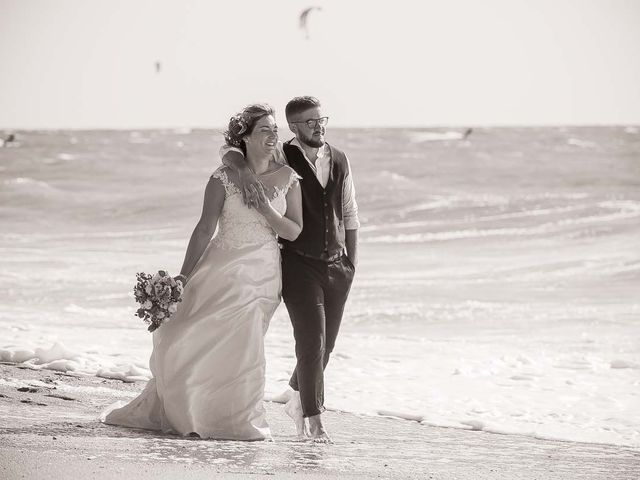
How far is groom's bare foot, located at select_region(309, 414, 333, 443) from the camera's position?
539 centimetres

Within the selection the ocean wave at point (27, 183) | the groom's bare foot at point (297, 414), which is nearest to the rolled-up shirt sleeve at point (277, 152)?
the groom's bare foot at point (297, 414)

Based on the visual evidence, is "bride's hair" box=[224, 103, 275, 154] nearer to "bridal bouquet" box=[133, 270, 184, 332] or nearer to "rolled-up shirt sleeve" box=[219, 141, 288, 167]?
"rolled-up shirt sleeve" box=[219, 141, 288, 167]

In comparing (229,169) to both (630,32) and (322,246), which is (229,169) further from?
(630,32)

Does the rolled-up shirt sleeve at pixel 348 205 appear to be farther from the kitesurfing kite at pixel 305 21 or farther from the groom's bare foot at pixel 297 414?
the kitesurfing kite at pixel 305 21

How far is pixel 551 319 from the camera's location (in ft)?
34.3

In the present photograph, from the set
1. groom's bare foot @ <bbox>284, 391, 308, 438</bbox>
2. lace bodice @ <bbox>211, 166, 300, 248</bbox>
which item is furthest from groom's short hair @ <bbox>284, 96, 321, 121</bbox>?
groom's bare foot @ <bbox>284, 391, 308, 438</bbox>

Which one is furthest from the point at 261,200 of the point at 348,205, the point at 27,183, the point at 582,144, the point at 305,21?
the point at 582,144

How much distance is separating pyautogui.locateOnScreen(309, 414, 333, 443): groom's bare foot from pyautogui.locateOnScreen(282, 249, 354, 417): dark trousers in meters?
0.04

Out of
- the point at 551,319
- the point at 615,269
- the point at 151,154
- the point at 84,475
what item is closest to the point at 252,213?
the point at 84,475

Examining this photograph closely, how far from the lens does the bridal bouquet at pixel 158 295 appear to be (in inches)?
Result: 202

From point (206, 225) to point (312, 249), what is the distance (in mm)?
503

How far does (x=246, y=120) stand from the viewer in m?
5.30

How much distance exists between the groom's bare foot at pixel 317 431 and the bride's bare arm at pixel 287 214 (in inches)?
34.2

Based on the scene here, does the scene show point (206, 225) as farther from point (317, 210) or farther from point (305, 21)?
point (305, 21)
